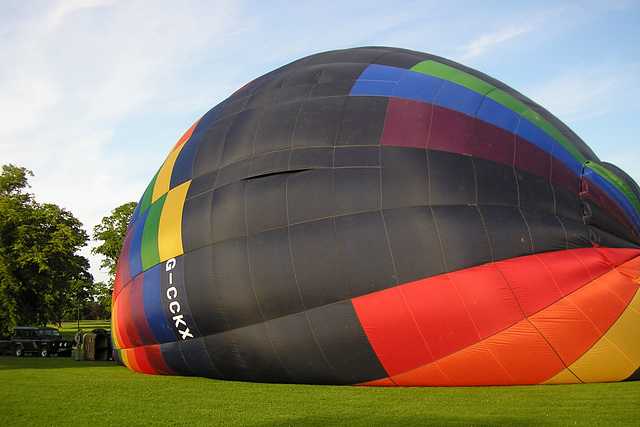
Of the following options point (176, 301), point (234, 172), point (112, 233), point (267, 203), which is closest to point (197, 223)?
point (234, 172)

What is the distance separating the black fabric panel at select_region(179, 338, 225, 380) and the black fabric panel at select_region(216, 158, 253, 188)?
2.67 meters

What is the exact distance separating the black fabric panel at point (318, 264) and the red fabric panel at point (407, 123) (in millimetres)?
1610

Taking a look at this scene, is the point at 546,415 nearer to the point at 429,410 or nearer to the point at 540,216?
the point at 429,410

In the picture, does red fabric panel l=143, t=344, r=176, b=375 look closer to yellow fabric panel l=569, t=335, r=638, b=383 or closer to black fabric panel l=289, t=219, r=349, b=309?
black fabric panel l=289, t=219, r=349, b=309

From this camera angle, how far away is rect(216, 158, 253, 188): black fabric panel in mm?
9539

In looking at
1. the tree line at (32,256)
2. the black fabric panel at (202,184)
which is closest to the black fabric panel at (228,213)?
the black fabric panel at (202,184)

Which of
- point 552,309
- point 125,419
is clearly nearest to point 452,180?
point 552,309

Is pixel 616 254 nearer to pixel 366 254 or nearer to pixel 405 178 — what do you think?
pixel 405 178

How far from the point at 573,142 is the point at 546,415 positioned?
4762 mm

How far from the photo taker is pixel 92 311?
9744 centimetres

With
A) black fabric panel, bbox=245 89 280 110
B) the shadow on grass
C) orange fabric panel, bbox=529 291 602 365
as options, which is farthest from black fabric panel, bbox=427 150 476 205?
the shadow on grass

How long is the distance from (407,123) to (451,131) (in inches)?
26.3

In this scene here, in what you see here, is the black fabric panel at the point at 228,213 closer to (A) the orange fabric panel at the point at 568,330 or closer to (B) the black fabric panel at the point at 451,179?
(B) the black fabric panel at the point at 451,179

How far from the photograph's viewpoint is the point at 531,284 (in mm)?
7621
